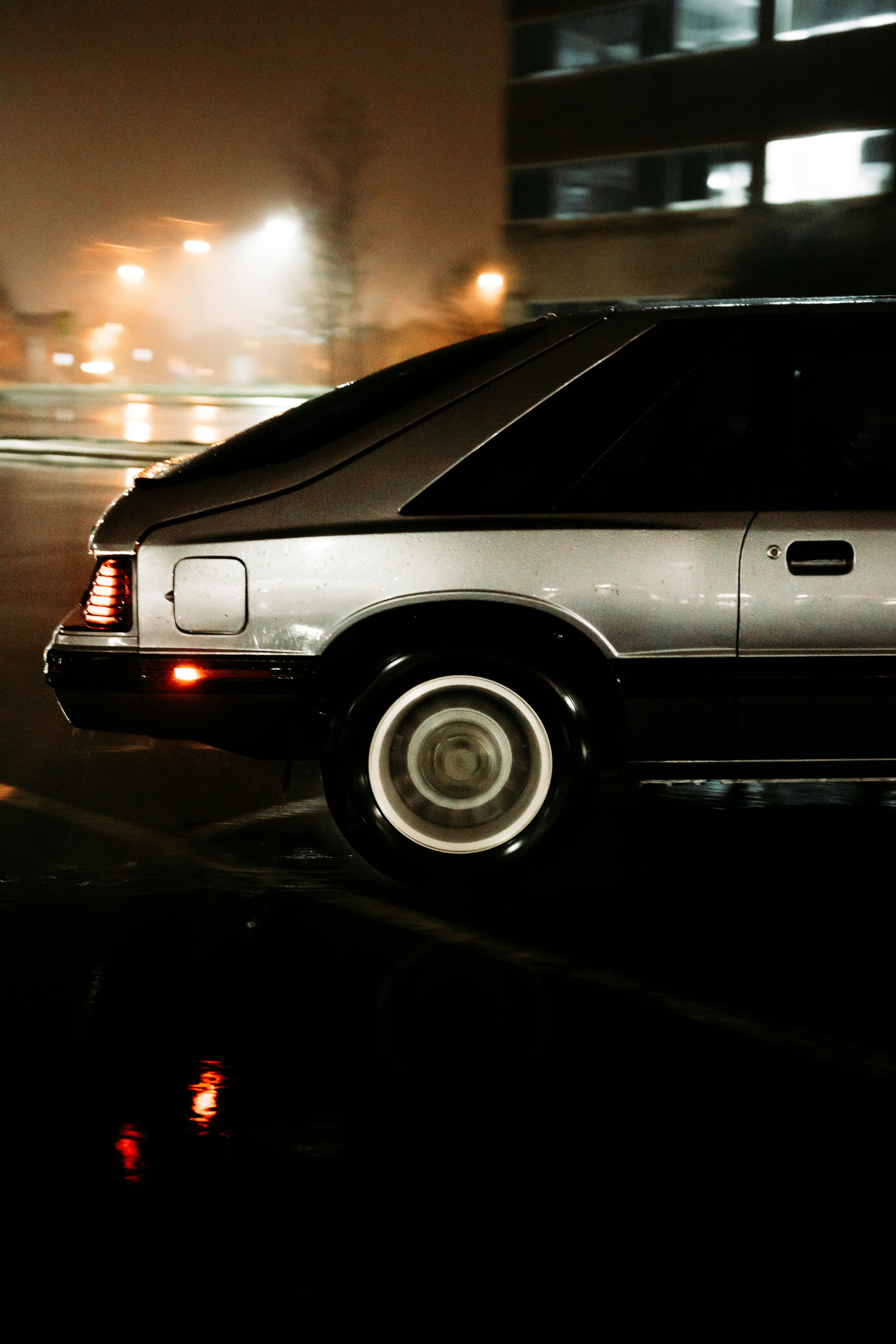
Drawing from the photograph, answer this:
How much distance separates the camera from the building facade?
139 feet

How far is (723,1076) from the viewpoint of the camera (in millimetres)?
3508

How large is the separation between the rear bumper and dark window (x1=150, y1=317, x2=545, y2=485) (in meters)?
0.58

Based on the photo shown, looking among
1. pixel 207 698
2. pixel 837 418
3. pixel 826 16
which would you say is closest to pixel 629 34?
pixel 826 16

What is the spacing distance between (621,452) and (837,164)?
4065cm

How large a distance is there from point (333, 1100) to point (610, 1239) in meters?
0.82

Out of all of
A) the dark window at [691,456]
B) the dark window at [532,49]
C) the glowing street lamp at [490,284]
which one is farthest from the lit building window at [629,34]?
the dark window at [691,456]

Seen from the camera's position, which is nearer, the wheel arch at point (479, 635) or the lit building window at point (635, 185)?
the wheel arch at point (479, 635)

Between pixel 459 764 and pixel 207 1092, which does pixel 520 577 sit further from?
pixel 207 1092

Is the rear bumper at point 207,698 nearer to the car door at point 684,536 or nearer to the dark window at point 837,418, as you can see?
the car door at point 684,536

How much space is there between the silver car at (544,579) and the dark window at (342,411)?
17mm

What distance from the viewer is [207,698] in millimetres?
4824

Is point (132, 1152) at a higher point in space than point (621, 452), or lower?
lower

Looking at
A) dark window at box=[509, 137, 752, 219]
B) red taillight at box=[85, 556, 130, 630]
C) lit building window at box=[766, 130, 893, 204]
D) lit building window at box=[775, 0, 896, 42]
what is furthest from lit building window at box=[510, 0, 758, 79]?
red taillight at box=[85, 556, 130, 630]

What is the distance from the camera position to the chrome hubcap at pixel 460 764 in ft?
16.0
